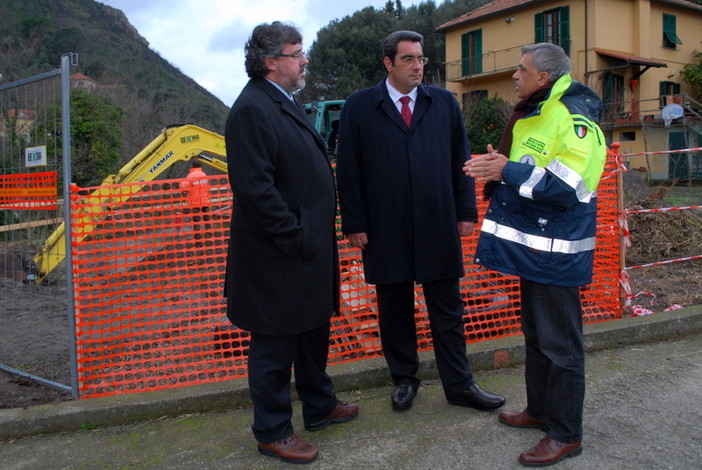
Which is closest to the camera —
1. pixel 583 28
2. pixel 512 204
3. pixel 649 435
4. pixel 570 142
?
pixel 570 142

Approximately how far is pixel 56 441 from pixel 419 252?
2.15 meters

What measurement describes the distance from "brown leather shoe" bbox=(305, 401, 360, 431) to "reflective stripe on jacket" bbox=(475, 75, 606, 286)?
3.67 ft

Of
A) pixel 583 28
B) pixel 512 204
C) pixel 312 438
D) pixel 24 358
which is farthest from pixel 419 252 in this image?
pixel 583 28

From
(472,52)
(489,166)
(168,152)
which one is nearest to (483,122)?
(472,52)

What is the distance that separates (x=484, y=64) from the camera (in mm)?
31656

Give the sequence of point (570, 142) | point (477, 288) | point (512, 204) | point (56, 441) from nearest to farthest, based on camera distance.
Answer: point (570, 142) → point (512, 204) → point (56, 441) → point (477, 288)

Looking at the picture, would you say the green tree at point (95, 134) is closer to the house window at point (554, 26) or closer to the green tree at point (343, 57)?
the house window at point (554, 26)

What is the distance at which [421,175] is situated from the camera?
3264mm

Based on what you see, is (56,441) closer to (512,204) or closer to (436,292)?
(436,292)

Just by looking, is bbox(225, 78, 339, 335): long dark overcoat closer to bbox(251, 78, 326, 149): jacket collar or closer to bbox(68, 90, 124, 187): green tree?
bbox(251, 78, 326, 149): jacket collar

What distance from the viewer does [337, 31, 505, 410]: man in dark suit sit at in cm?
327

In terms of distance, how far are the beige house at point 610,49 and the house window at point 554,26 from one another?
4 cm

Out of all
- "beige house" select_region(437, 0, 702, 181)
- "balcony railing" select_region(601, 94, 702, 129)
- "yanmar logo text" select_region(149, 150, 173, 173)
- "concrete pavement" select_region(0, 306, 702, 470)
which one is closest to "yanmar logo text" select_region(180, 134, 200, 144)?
"yanmar logo text" select_region(149, 150, 173, 173)

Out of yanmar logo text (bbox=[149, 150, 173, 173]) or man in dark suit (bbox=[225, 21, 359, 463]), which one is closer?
man in dark suit (bbox=[225, 21, 359, 463])
